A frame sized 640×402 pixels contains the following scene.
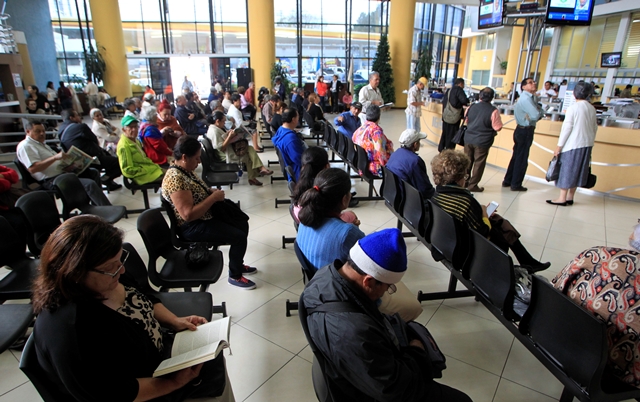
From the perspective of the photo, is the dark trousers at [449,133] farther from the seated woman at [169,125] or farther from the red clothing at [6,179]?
the red clothing at [6,179]

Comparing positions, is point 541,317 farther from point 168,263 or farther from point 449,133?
point 449,133

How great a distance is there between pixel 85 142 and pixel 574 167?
639cm

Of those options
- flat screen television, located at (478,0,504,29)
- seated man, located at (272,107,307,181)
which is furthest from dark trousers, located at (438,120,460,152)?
seated man, located at (272,107,307,181)

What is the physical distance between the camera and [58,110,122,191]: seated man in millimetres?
4891

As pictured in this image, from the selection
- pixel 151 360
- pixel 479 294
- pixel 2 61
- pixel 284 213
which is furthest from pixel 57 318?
pixel 2 61

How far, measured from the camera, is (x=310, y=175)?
2852 mm

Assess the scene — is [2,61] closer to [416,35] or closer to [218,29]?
[218,29]

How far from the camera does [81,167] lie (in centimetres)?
423

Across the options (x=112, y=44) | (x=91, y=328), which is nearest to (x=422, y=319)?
(x=91, y=328)

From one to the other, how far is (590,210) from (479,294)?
368 cm

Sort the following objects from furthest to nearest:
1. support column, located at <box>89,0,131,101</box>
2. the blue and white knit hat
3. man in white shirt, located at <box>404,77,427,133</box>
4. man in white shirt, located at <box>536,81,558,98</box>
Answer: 1. support column, located at <box>89,0,131,101</box>
2. man in white shirt, located at <box>536,81,558,98</box>
3. man in white shirt, located at <box>404,77,427,133</box>
4. the blue and white knit hat

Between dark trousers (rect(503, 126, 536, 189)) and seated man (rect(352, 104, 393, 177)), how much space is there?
2.02 metres

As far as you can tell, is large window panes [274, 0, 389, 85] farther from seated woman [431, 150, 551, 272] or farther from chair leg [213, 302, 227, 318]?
chair leg [213, 302, 227, 318]

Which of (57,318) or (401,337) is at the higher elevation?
(57,318)
